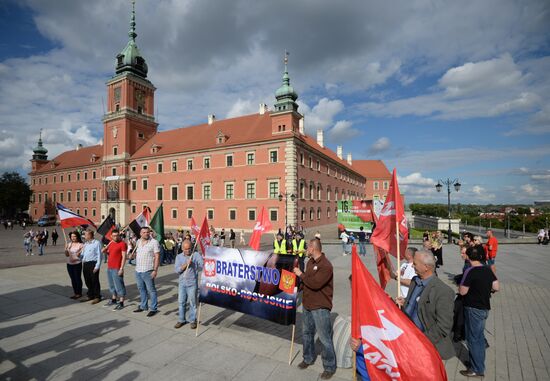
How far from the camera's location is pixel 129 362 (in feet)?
15.8

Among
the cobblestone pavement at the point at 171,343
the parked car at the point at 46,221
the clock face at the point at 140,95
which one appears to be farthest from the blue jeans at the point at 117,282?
the parked car at the point at 46,221

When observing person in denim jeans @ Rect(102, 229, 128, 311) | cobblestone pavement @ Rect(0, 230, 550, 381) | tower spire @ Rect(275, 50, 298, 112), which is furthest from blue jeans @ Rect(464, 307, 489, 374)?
tower spire @ Rect(275, 50, 298, 112)

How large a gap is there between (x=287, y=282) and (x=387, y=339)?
86.8 inches

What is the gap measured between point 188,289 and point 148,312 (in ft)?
5.42

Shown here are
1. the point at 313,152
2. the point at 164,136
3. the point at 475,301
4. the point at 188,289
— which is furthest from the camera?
the point at 164,136

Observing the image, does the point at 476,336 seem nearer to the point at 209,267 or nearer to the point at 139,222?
the point at 209,267

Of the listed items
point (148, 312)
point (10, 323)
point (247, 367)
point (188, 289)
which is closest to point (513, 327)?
point (247, 367)

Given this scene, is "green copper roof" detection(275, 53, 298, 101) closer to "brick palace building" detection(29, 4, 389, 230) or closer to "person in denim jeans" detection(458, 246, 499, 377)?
"brick palace building" detection(29, 4, 389, 230)

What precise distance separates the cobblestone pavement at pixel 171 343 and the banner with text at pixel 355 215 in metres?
16.8

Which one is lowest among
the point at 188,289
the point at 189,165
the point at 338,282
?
the point at 338,282

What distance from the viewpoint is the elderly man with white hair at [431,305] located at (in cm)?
353

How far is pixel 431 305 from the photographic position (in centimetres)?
366

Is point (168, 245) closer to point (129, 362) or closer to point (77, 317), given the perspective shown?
point (77, 317)

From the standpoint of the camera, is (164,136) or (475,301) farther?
(164,136)
